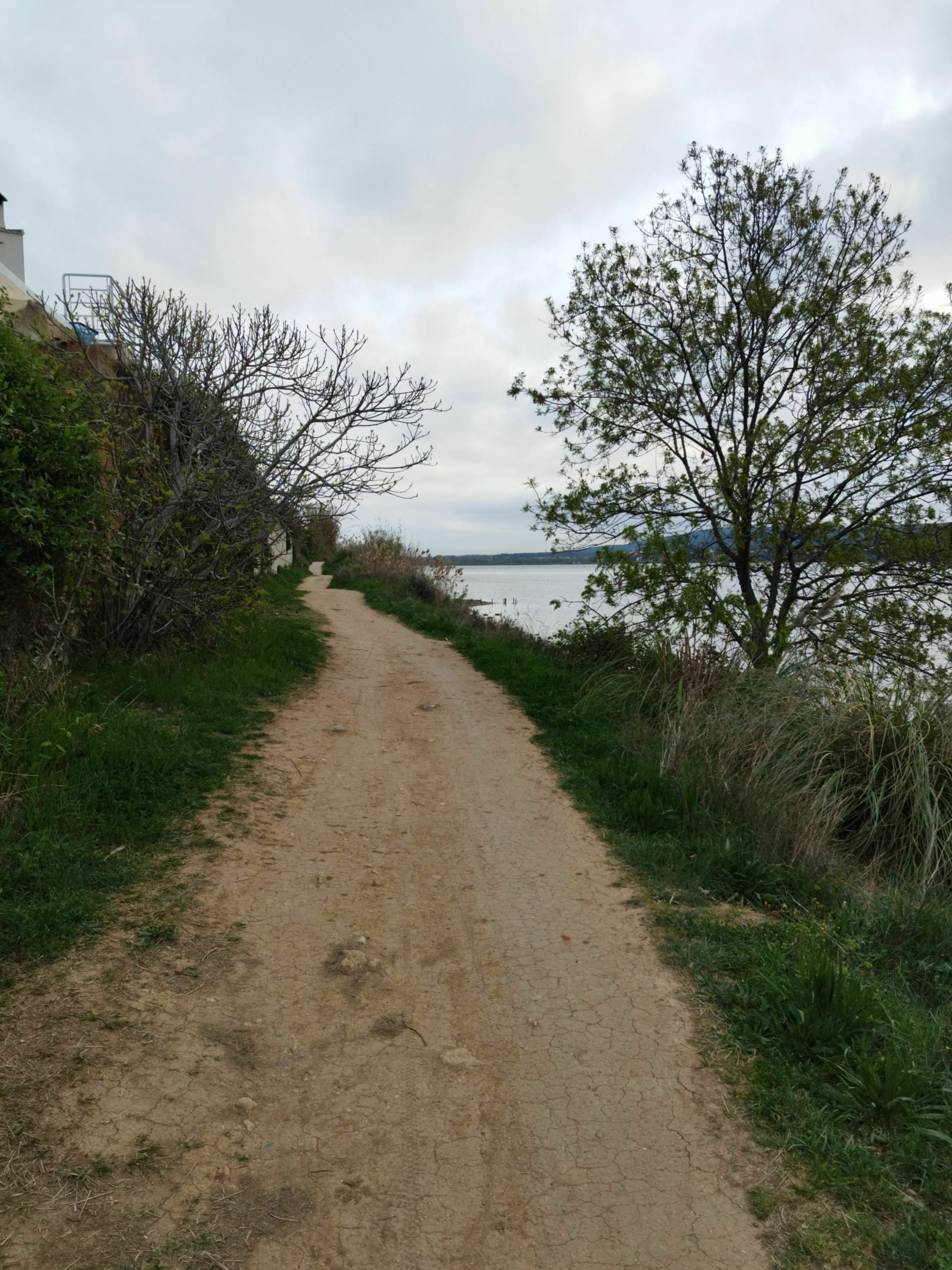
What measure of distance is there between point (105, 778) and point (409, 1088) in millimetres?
3252

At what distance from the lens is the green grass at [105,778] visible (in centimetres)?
415

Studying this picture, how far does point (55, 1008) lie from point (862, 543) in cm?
987

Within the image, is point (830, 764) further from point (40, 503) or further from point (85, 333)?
point (85, 333)

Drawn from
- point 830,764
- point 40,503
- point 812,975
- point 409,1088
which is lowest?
point 409,1088

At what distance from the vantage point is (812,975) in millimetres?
3691

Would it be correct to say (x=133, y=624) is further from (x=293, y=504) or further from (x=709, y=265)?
(x=709, y=265)

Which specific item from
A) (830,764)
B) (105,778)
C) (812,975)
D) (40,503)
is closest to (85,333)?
(40,503)

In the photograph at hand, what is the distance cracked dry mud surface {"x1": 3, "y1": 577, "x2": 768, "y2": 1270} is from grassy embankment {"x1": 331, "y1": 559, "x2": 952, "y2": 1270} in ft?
0.69

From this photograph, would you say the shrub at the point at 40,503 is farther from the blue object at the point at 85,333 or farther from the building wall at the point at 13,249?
the building wall at the point at 13,249

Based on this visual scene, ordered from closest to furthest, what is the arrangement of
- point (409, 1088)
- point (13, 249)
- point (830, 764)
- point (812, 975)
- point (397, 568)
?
1. point (409, 1088)
2. point (812, 975)
3. point (830, 764)
4. point (13, 249)
5. point (397, 568)

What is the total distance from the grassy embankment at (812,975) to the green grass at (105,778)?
2.91 metres

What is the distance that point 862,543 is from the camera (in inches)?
403

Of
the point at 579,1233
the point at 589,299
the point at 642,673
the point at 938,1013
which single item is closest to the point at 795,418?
the point at 589,299

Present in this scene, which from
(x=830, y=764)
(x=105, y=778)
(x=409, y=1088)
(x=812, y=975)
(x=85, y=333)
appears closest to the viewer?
(x=409, y=1088)
